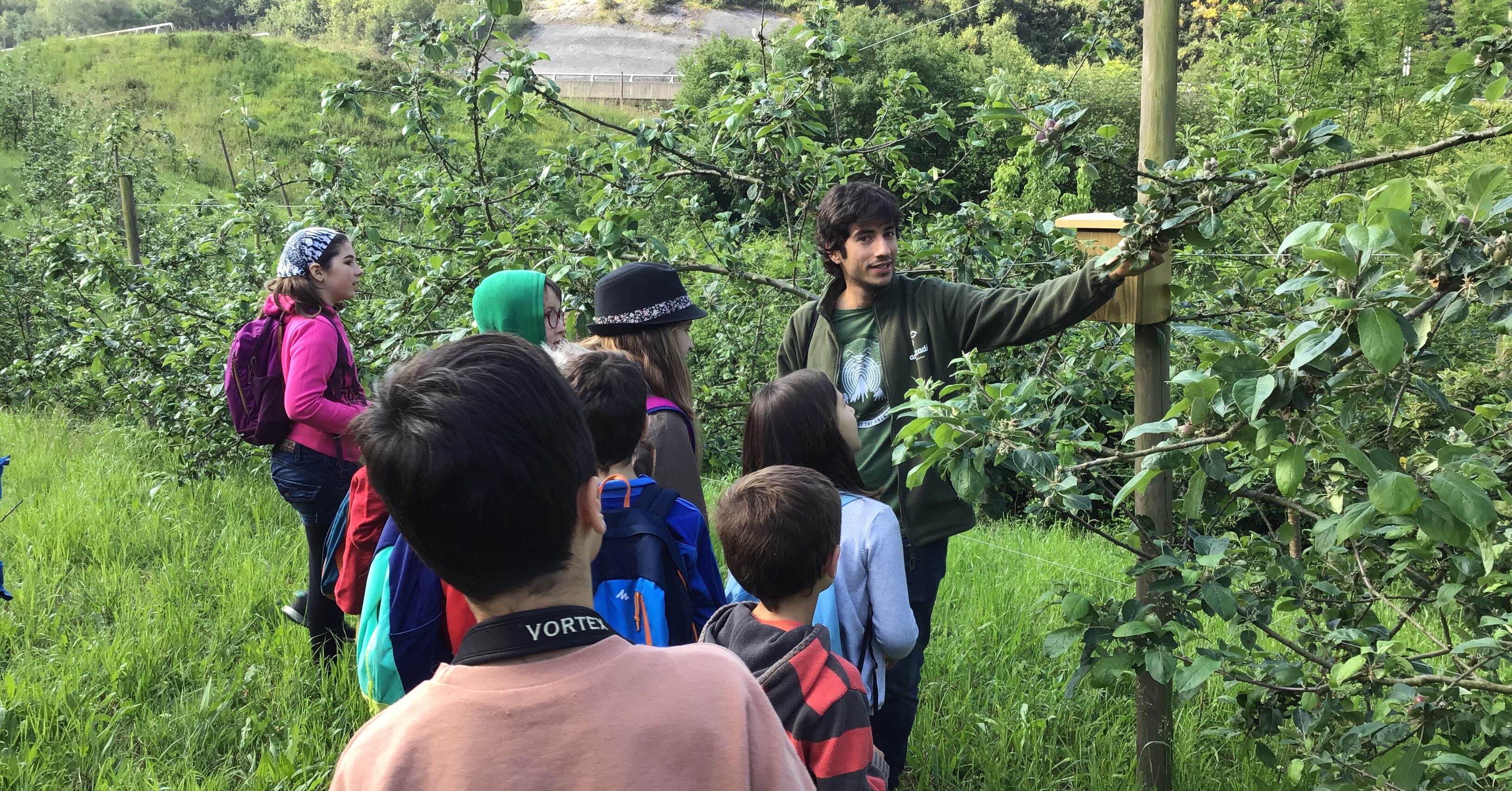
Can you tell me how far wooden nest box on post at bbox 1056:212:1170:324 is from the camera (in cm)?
235

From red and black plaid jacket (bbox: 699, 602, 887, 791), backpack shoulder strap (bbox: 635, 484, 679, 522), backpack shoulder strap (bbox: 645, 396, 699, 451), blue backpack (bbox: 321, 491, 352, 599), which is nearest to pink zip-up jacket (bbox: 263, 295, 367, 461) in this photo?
blue backpack (bbox: 321, 491, 352, 599)

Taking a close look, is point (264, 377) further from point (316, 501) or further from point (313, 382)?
point (316, 501)

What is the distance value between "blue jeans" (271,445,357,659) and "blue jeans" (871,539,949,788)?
1.91 m

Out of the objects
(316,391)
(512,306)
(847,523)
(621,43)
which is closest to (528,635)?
(847,523)

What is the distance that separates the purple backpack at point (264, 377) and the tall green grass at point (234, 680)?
2.59 feet

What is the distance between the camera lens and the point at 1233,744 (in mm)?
3285

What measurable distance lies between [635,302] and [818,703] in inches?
50.8

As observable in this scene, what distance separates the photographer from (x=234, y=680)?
11.1 feet

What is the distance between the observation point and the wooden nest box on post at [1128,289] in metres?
2.35

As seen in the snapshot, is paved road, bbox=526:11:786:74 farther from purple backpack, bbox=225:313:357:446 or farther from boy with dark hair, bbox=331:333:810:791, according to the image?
boy with dark hair, bbox=331:333:810:791

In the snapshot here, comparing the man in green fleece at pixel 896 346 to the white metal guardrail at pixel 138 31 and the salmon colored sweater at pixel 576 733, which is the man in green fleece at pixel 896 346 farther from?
the white metal guardrail at pixel 138 31

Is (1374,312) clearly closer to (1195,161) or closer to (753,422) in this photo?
(1195,161)

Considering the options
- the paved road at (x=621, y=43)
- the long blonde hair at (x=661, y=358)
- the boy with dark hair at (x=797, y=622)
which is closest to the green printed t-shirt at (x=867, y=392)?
the long blonde hair at (x=661, y=358)

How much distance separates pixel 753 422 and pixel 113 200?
37.2 feet
